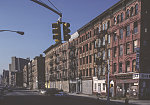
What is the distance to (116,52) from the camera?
4275 cm

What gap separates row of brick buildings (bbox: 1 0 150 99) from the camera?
35.7 metres

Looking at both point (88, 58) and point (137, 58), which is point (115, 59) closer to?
point (137, 58)

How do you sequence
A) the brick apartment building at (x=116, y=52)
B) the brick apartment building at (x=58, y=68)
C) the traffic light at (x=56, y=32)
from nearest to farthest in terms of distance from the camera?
1. the traffic light at (x=56, y=32)
2. the brick apartment building at (x=116, y=52)
3. the brick apartment building at (x=58, y=68)

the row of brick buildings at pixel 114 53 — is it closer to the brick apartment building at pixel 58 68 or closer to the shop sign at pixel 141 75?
the shop sign at pixel 141 75

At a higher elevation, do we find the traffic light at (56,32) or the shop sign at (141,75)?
the traffic light at (56,32)

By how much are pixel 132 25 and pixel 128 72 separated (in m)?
8.36

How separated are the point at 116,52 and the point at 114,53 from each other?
986 millimetres

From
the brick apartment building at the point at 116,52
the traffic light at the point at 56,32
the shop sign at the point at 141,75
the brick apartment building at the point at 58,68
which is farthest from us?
the brick apartment building at the point at 58,68

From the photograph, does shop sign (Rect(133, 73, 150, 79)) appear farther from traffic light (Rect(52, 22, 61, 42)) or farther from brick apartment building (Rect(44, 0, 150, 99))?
traffic light (Rect(52, 22, 61, 42))

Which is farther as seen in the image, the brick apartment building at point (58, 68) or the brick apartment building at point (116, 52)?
the brick apartment building at point (58, 68)

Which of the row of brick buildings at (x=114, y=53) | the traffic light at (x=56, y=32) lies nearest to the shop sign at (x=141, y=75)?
the row of brick buildings at (x=114, y=53)

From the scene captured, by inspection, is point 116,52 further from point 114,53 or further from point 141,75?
point 141,75

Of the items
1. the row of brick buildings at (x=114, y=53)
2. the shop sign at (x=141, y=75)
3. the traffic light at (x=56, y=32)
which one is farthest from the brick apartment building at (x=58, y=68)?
the traffic light at (x=56, y=32)

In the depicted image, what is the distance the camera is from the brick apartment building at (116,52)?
35.6 metres
